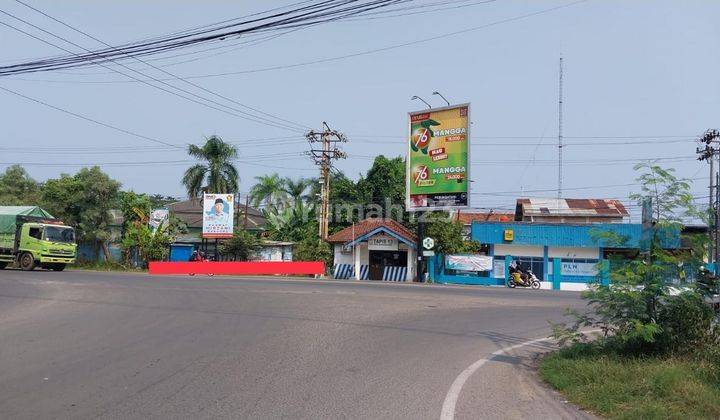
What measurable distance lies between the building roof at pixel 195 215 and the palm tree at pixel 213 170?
14.9 ft

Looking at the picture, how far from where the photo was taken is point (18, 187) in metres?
60.2

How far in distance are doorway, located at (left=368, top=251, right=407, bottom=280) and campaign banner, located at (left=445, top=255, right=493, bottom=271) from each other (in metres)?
3.80

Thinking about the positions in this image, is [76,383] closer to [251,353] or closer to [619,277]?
[251,353]

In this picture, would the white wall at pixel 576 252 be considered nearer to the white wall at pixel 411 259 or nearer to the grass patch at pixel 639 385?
the white wall at pixel 411 259

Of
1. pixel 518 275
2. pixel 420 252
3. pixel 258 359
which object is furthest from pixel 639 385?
pixel 420 252

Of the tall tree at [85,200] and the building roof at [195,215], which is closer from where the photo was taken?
the tall tree at [85,200]

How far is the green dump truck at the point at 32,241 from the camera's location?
117 feet

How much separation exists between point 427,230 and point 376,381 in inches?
1343

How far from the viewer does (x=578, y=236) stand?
136ft

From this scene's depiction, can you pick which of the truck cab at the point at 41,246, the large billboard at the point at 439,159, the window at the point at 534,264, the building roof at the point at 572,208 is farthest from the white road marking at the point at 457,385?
the building roof at the point at 572,208

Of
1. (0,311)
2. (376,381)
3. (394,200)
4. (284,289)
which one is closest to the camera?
(376,381)

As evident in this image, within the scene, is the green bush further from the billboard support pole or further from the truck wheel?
the truck wheel

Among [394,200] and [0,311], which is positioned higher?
[394,200]

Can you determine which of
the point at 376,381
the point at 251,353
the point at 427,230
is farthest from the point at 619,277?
the point at 427,230
